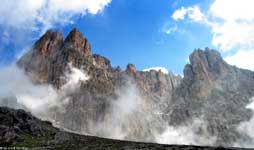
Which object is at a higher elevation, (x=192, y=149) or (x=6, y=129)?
(x=6, y=129)

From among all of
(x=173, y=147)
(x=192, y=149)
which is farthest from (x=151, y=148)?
(x=192, y=149)

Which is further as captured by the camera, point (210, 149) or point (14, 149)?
point (14, 149)

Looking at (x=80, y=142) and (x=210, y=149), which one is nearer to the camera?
(x=210, y=149)

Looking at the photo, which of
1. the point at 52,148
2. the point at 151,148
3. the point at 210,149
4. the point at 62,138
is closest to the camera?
the point at 210,149

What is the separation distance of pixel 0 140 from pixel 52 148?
37257 millimetres

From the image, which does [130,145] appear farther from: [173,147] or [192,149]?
[192,149]

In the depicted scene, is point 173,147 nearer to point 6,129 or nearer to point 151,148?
point 151,148

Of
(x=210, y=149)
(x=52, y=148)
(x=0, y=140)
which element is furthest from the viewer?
(x=0, y=140)

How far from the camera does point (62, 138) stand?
196 meters

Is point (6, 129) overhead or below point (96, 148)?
overhead

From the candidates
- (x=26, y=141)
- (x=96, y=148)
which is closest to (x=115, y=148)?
(x=96, y=148)

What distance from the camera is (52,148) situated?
161375 millimetres

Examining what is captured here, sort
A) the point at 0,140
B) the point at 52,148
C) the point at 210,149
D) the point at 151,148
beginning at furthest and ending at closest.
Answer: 1. the point at 0,140
2. the point at 52,148
3. the point at 151,148
4. the point at 210,149

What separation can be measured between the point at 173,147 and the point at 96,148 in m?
34.6
